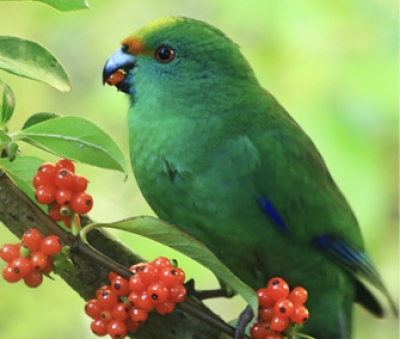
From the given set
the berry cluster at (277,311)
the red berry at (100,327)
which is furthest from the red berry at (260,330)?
the red berry at (100,327)

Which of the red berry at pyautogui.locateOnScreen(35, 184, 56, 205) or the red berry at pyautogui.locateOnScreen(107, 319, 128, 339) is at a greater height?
the red berry at pyautogui.locateOnScreen(35, 184, 56, 205)

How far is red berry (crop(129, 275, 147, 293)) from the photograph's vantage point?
3.84 feet

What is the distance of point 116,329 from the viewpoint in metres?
1.22

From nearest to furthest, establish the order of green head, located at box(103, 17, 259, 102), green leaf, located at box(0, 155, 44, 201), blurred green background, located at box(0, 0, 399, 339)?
green leaf, located at box(0, 155, 44, 201)
green head, located at box(103, 17, 259, 102)
blurred green background, located at box(0, 0, 399, 339)

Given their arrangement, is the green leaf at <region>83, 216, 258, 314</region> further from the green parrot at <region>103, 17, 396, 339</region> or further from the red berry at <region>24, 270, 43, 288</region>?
the green parrot at <region>103, 17, 396, 339</region>

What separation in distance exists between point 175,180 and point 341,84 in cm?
102

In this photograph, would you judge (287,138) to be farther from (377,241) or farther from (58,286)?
(58,286)

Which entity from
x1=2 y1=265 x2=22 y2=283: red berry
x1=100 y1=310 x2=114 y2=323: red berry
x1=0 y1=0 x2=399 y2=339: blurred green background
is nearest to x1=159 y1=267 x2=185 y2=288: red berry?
x1=100 y1=310 x2=114 y2=323: red berry

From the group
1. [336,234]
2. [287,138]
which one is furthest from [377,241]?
[287,138]

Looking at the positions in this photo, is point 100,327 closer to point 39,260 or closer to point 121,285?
point 121,285

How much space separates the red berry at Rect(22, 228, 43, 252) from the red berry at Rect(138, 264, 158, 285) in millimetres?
166

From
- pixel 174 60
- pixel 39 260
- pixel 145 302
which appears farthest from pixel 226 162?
pixel 39 260

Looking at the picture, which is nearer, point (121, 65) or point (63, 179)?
point (63, 179)

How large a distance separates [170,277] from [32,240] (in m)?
0.22
